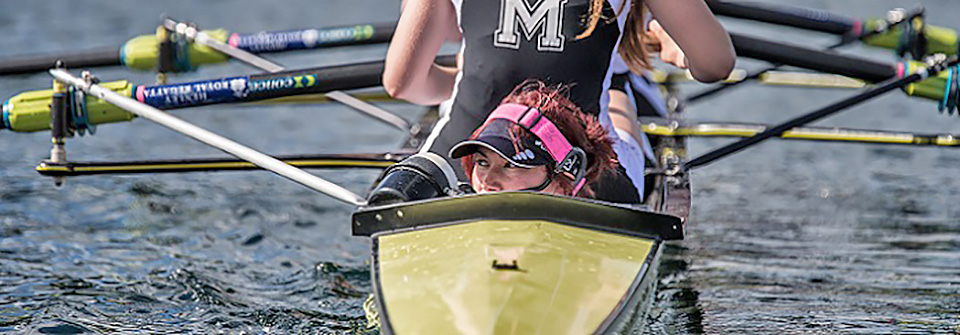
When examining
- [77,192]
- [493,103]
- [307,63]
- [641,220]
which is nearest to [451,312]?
[641,220]

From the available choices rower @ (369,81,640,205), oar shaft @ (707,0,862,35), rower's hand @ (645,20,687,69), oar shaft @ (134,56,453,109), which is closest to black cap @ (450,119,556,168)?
rower @ (369,81,640,205)

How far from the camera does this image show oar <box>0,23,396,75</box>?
5.86 meters

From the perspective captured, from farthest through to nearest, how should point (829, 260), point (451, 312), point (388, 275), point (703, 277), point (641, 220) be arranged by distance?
1. point (829, 260)
2. point (703, 277)
3. point (641, 220)
4. point (388, 275)
5. point (451, 312)

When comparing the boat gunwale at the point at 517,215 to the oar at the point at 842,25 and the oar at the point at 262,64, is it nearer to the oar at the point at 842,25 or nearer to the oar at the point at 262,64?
the oar at the point at 262,64

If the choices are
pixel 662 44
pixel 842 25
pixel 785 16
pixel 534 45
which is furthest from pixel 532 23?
pixel 842 25

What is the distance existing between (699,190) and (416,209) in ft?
13.8

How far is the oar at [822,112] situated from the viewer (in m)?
4.36

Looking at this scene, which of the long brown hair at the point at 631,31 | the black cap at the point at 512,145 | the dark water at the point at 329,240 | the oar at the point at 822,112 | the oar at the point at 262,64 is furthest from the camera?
the oar at the point at 262,64

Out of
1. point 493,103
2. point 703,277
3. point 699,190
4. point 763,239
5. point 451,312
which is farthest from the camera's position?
point 699,190

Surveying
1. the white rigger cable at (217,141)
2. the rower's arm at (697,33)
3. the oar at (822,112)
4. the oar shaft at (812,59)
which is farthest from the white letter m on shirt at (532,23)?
the oar shaft at (812,59)

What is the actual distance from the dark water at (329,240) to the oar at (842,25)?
0.87 m

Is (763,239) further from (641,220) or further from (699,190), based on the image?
(641,220)

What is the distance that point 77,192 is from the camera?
6098mm

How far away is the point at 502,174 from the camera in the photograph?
3.19 metres
